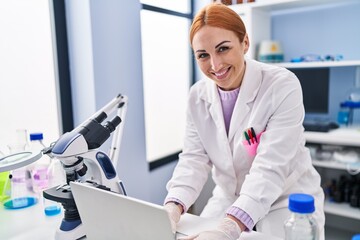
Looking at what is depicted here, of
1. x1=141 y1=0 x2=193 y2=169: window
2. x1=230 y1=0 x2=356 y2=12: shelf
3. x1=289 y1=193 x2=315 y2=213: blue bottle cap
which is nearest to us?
x1=289 y1=193 x2=315 y2=213: blue bottle cap

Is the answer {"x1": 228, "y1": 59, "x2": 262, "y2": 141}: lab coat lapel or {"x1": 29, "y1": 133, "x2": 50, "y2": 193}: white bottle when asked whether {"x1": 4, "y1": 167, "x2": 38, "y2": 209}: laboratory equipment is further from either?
{"x1": 228, "y1": 59, "x2": 262, "y2": 141}: lab coat lapel

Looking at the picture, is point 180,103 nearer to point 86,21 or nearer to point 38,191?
point 86,21

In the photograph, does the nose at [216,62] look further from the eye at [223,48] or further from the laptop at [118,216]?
the laptop at [118,216]

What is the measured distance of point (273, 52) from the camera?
2451mm

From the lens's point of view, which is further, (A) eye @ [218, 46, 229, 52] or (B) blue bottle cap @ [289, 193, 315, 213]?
(A) eye @ [218, 46, 229, 52]

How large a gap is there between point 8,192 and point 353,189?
2043mm

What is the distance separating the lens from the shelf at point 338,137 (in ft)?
6.64

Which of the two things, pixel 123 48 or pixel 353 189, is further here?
pixel 353 189

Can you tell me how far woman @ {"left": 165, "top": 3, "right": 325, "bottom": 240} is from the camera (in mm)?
1066

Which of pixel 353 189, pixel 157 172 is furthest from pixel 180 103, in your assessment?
pixel 353 189

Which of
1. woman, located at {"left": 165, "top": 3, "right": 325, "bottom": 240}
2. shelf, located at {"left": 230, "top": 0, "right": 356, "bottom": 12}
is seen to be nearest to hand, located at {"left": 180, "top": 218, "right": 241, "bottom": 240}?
woman, located at {"left": 165, "top": 3, "right": 325, "bottom": 240}

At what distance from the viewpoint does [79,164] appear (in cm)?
98

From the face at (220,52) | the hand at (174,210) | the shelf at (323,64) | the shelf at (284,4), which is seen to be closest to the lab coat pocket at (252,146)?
the face at (220,52)

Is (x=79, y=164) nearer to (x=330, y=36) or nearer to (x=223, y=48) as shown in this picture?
(x=223, y=48)
